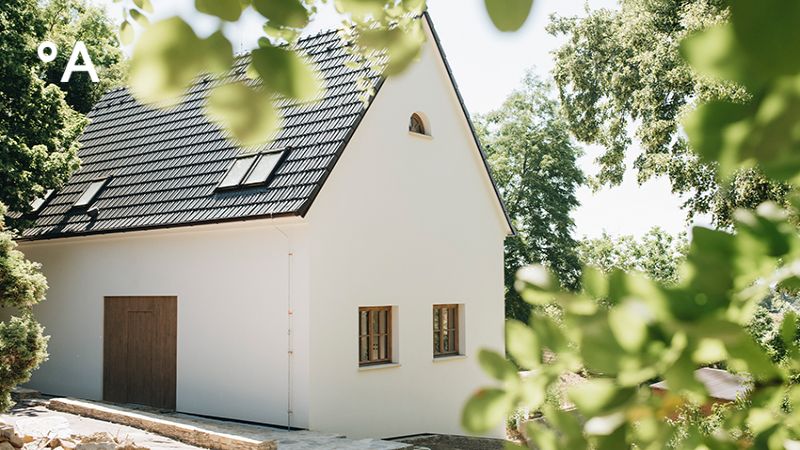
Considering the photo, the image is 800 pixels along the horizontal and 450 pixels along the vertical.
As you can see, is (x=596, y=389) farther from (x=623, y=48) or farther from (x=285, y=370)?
(x=623, y=48)

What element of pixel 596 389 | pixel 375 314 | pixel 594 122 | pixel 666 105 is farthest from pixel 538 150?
pixel 596 389

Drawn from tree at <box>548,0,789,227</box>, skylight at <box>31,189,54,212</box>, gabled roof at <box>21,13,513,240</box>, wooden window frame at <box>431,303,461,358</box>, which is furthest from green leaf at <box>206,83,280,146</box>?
skylight at <box>31,189,54,212</box>

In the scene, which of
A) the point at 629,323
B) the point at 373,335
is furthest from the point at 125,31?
the point at 373,335

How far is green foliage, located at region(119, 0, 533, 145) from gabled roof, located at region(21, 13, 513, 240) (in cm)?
1027

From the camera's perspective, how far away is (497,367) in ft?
2.78

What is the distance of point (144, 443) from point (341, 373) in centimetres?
357

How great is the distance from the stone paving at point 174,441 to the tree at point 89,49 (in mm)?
6672

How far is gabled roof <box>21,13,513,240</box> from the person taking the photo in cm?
1298

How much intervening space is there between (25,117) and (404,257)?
23.7ft

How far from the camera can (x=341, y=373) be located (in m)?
13.1

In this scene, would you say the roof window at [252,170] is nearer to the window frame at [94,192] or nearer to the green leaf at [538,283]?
the window frame at [94,192]

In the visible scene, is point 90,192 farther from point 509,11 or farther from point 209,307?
point 509,11

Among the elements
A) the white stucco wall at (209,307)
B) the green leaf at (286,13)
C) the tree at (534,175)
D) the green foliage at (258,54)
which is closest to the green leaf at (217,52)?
the green foliage at (258,54)

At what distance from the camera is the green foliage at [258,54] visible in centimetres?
94
